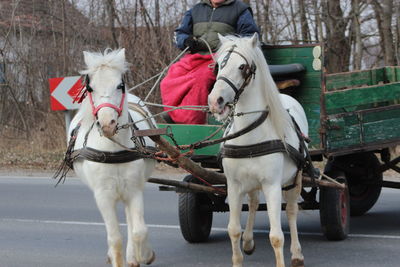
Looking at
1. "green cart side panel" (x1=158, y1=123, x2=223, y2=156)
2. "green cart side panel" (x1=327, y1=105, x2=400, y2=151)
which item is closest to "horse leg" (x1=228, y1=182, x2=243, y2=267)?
"green cart side panel" (x1=158, y1=123, x2=223, y2=156)

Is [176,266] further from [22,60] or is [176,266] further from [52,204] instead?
[22,60]

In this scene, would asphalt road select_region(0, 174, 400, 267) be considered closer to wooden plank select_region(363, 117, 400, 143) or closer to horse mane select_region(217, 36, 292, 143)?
wooden plank select_region(363, 117, 400, 143)

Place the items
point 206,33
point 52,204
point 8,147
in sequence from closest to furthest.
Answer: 1. point 206,33
2. point 52,204
3. point 8,147

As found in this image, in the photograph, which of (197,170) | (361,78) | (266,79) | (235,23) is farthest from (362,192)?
(266,79)

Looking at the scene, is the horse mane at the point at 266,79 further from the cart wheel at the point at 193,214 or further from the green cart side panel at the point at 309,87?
the cart wheel at the point at 193,214

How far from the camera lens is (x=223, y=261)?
7277 millimetres

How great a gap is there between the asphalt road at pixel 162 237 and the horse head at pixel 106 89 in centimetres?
194

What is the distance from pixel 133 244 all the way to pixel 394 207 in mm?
4884

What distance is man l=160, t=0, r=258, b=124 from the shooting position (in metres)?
7.54

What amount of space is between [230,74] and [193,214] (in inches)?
94.1

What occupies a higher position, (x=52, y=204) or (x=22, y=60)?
(x=22, y=60)

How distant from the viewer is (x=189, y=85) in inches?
297

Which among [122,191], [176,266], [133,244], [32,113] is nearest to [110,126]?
[122,191]

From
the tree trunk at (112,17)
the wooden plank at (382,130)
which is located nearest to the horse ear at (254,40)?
the wooden plank at (382,130)
